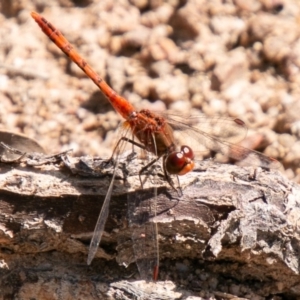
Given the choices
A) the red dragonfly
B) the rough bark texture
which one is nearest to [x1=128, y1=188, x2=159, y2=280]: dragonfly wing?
the rough bark texture

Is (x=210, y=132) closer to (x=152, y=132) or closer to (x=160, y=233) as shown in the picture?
(x=152, y=132)

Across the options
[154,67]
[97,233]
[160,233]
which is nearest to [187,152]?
[160,233]

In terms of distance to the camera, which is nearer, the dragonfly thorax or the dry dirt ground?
the dragonfly thorax

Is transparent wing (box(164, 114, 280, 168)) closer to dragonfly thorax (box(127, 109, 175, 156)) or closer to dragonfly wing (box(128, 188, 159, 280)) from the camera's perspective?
dragonfly thorax (box(127, 109, 175, 156))

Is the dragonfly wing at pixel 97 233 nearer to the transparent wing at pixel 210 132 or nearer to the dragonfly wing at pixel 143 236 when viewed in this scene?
the dragonfly wing at pixel 143 236

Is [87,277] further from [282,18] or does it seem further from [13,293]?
[282,18]

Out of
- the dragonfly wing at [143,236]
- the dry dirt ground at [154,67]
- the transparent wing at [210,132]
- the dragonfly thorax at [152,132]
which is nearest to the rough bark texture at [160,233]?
the dragonfly wing at [143,236]
